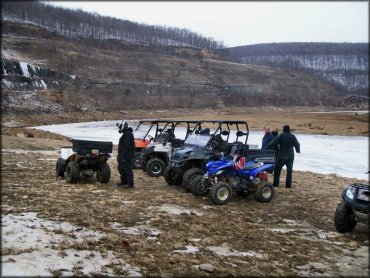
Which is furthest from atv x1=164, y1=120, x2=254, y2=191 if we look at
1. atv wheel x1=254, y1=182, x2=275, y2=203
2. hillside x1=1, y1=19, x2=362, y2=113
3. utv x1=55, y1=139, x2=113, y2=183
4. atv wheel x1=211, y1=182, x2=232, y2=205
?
hillside x1=1, y1=19, x2=362, y2=113

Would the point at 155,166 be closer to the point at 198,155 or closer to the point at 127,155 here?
the point at 127,155

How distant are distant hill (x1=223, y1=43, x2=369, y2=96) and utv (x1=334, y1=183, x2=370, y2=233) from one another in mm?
129035

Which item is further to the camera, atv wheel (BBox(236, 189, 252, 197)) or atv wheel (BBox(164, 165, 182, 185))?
atv wheel (BBox(164, 165, 182, 185))

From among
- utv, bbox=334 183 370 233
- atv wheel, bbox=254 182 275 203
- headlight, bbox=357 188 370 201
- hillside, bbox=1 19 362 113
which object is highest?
hillside, bbox=1 19 362 113

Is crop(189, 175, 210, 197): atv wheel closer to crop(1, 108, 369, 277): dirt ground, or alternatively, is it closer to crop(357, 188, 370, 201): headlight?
crop(1, 108, 369, 277): dirt ground

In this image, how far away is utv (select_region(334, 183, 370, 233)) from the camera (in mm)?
6117

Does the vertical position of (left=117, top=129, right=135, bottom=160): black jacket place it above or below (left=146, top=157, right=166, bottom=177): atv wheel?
above

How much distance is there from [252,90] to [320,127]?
6069cm

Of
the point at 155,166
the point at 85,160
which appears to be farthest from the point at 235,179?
the point at 85,160

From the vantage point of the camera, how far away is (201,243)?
5609 mm

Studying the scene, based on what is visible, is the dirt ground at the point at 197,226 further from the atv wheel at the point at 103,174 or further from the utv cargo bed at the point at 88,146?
the utv cargo bed at the point at 88,146

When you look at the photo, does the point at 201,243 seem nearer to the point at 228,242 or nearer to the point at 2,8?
the point at 228,242

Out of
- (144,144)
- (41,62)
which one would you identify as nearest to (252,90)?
(41,62)

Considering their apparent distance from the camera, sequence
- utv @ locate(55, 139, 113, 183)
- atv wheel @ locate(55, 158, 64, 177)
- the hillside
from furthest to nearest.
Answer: the hillside < atv wheel @ locate(55, 158, 64, 177) < utv @ locate(55, 139, 113, 183)
